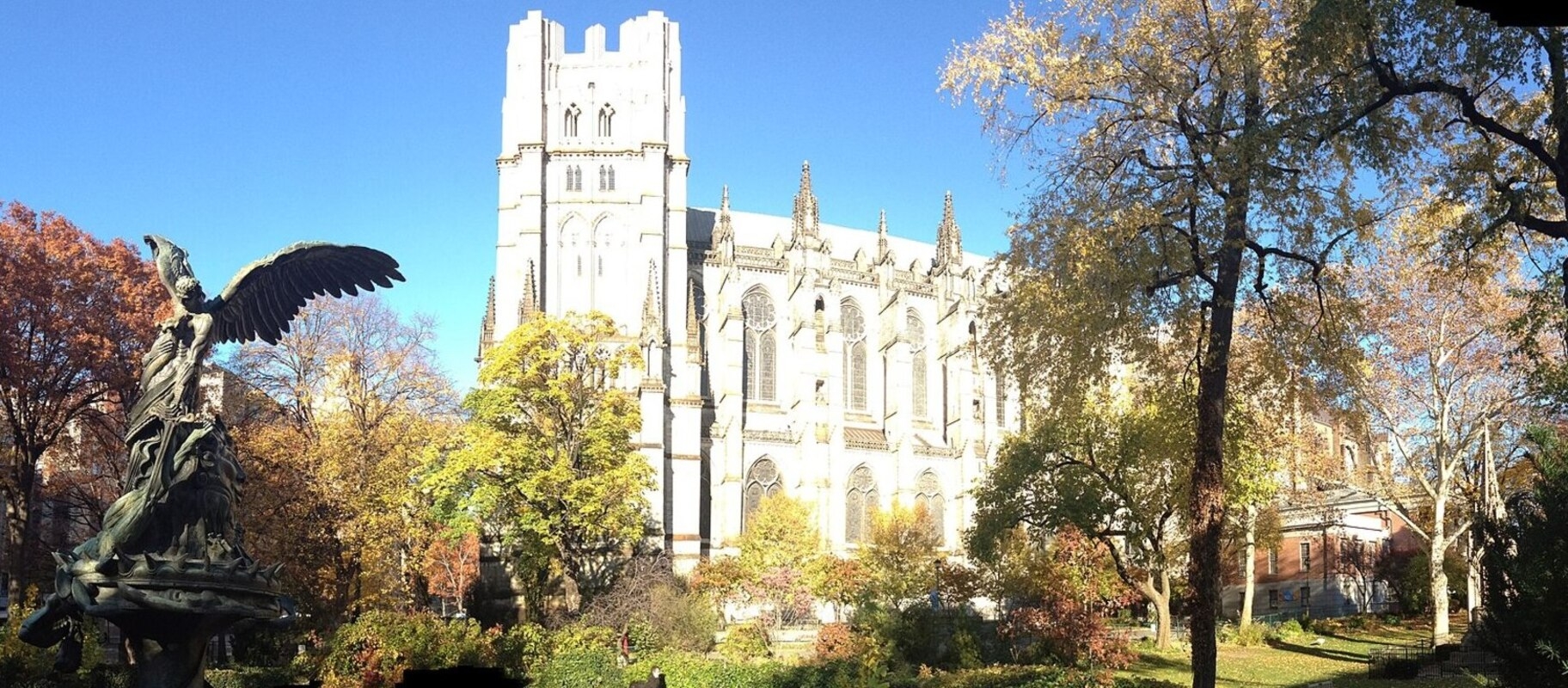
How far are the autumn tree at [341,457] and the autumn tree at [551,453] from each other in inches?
59.0

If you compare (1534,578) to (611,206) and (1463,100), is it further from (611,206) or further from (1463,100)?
(611,206)

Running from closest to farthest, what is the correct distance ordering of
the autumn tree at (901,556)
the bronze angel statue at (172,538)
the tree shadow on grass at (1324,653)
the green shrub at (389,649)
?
the bronze angel statue at (172,538) < the green shrub at (389,649) < the tree shadow on grass at (1324,653) < the autumn tree at (901,556)

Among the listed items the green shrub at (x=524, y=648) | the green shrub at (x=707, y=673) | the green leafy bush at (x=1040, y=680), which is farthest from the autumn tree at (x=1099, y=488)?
the green shrub at (x=524, y=648)

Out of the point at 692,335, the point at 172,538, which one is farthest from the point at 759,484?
the point at 172,538

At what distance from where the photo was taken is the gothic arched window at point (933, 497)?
62.8 meters

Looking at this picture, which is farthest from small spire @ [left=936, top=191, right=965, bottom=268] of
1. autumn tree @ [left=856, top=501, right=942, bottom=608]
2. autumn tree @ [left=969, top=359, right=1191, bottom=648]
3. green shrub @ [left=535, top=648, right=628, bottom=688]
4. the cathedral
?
green shrub @ [left=535, top=648, right=628, bottom=688]

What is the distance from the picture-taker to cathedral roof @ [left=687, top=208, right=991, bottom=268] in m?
66.9

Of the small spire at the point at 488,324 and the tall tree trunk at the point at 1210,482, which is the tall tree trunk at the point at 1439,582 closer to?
the tall tree trunk at the point at 1210,482

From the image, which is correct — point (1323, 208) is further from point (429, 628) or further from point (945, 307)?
point (945, 307)

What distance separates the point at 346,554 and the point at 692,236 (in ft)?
105

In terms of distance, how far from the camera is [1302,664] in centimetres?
3281

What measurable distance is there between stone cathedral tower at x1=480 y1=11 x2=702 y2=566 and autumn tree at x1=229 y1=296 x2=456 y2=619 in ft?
25.7

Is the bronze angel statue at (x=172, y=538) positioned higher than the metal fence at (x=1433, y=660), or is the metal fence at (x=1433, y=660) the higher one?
the bronze angel statue at (x=172, y=538)

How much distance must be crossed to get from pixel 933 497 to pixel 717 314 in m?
13.9
